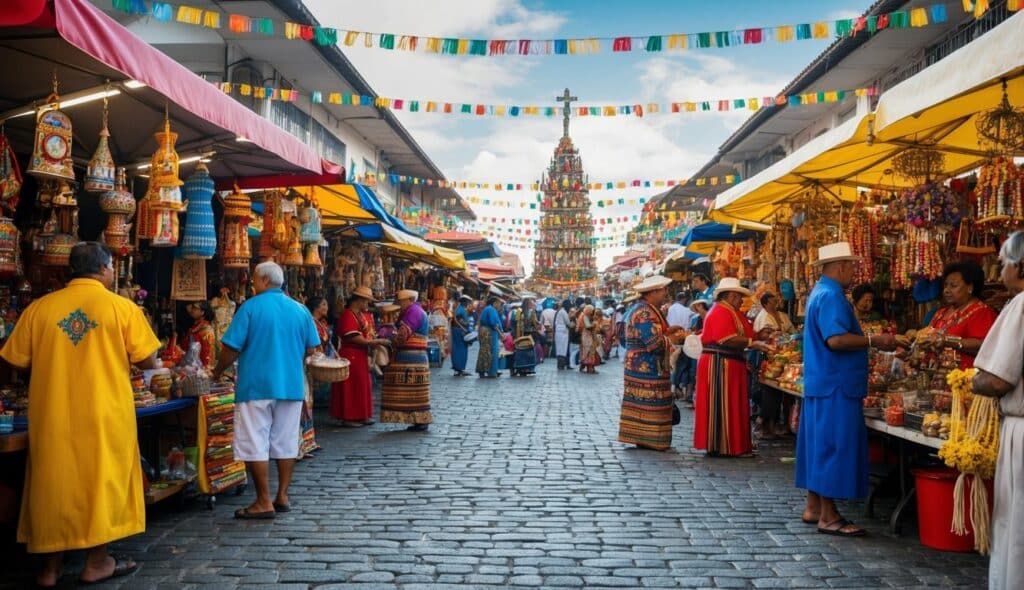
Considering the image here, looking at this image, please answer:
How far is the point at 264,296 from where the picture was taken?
20.5 ft

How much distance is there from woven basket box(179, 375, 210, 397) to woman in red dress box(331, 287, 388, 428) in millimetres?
4110

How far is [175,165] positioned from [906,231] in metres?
6.42

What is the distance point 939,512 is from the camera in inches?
208

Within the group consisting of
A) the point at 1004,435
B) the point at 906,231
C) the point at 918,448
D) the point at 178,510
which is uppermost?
the point at 906,231

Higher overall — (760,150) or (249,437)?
(760,150)

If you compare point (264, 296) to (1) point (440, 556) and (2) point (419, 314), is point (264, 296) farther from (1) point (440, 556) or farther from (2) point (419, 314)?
(2) point (419, 314)

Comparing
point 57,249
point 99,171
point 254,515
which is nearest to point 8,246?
point 57,249

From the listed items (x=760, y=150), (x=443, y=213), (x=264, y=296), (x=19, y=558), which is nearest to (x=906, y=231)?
(x=264, y=296)

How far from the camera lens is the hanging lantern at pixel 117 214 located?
6.11 metres

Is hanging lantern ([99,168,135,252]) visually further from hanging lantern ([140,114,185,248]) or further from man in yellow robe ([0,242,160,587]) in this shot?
man in yellow robe ([0,242,160,587])

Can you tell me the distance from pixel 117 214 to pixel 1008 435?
591 cm

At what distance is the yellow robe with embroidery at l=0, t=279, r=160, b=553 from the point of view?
4.45 metres

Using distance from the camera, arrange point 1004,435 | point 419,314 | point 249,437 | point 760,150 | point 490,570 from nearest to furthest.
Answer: point 1004,435, point 490,570, point 249,437, point 419,314, point 760,150

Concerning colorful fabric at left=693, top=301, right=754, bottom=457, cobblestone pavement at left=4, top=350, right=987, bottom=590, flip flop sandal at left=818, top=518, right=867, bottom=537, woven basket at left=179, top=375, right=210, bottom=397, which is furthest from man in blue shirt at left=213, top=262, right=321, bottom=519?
Result: colorful fabric at left=693, top=301, right=754, bottom=457
